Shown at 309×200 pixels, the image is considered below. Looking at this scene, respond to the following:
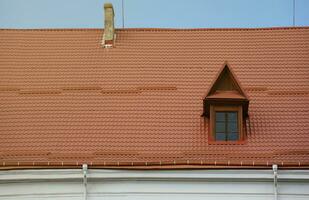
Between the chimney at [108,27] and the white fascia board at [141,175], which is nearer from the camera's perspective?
the white fascia board at [141,175]

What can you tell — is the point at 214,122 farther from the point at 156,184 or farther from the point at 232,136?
the point at 156,184

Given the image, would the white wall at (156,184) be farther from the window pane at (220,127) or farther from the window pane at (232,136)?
the window pane at (220,127)

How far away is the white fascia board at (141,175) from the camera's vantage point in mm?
17375

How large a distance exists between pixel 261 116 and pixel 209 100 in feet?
5.07

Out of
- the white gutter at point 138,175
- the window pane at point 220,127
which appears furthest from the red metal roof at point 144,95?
the window pane at point 220,127

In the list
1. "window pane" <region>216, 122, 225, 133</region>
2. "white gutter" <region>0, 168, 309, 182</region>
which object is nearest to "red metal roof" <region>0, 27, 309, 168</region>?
"white gutter" <region>0, 168, 309, 182</region>

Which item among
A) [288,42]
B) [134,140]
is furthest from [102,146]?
[288,42]

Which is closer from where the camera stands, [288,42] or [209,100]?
[209,100]

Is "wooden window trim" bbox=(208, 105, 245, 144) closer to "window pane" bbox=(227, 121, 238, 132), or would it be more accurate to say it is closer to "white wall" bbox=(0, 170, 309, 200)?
"window pane" bbox=(227, 121, 238, 132)

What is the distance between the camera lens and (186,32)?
2261 cm

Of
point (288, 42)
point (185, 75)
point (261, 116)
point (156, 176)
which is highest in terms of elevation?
point (288, 42)

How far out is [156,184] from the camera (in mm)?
17641

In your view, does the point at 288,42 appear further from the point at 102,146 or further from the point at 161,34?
the point at 102,146

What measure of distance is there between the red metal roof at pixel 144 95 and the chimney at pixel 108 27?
0.26 metres
